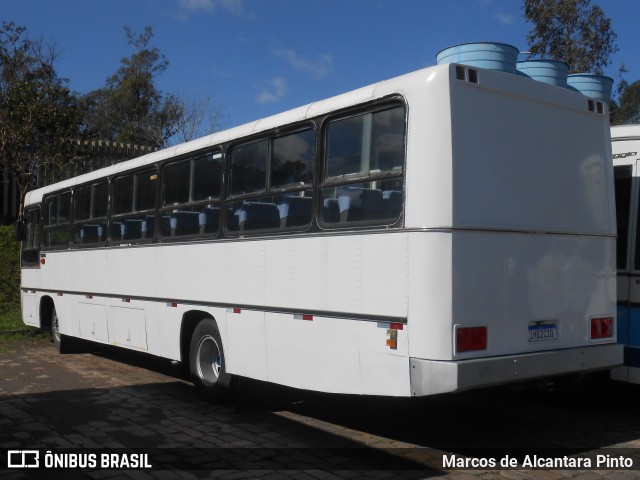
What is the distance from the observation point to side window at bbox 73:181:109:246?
11.5m

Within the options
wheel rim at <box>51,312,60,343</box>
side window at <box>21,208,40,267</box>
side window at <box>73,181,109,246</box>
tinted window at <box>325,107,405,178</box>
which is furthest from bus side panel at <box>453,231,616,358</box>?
side window at <box>21,208,40,267</box>

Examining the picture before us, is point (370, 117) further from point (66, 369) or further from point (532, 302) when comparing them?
point (66, 369)

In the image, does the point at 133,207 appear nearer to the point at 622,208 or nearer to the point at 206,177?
the point at 206,177

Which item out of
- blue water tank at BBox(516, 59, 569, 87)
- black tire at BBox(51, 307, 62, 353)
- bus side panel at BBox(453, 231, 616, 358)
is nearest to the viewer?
bus side panel at BBox(453, 231, 616, 358)

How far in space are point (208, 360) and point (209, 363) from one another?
0.13 ft

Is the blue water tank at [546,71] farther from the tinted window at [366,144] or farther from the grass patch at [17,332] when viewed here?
the grass patch at [17,332]

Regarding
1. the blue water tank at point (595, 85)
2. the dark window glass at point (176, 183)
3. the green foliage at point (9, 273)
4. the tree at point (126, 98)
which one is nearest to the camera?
the blue water tank at point (595, 85)

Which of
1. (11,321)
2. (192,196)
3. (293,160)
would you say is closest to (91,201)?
(192,196)

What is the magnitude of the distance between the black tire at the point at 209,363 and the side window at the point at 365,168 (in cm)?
260

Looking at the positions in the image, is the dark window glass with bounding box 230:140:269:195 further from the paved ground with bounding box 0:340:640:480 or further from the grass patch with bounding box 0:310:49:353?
the grass patch with bounding box 0:310:49:353

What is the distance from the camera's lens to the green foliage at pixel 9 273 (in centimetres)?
1844

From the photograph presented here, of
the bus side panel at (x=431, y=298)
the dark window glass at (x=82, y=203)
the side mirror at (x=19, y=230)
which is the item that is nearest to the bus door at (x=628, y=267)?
the bus side panel at (x=431, y=298)

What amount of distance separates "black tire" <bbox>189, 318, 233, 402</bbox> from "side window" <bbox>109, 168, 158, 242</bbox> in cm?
182

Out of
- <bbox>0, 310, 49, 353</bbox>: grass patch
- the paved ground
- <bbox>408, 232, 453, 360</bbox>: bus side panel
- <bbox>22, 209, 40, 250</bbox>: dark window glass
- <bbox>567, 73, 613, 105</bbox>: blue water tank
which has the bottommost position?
the paved ground
